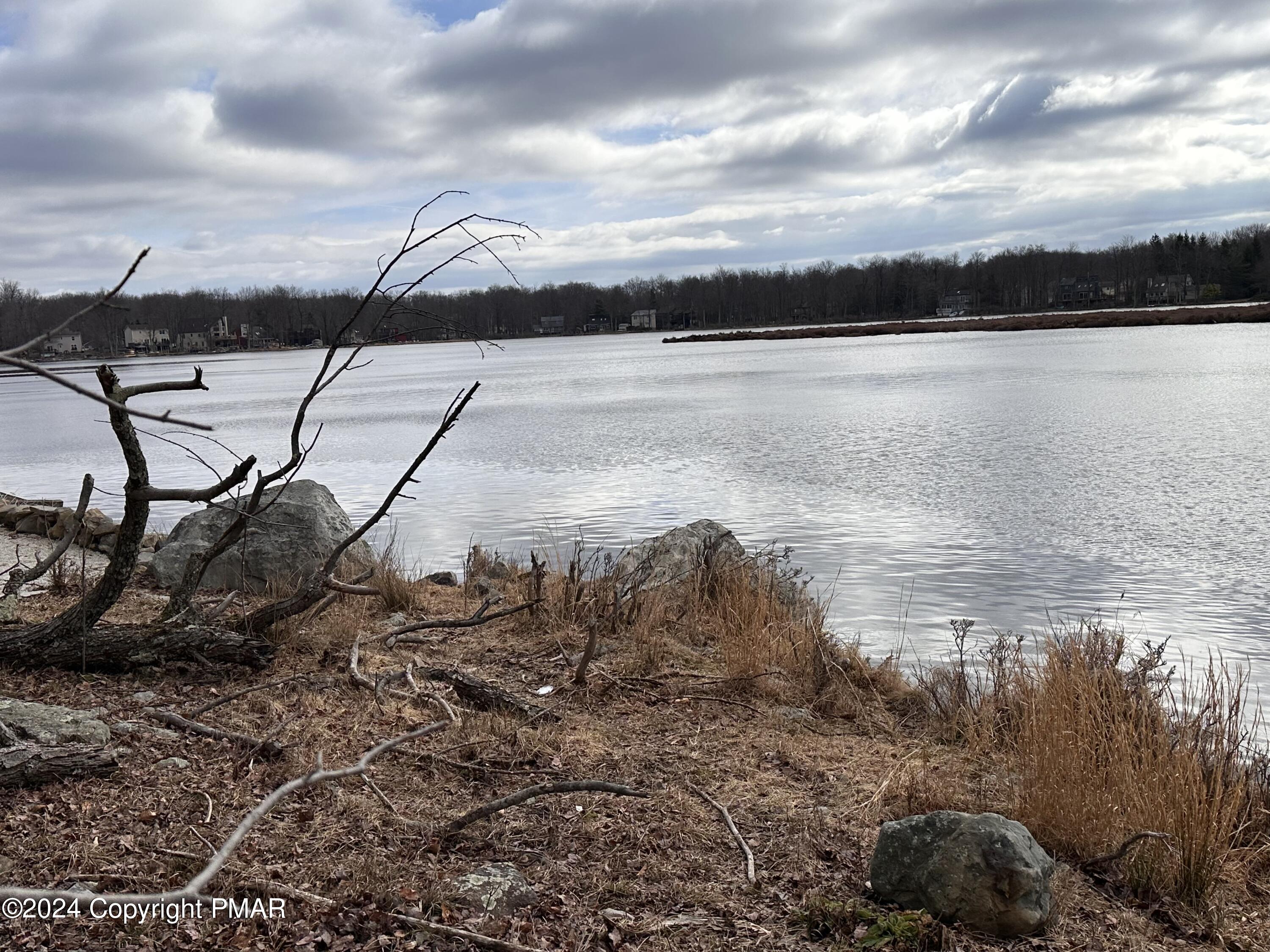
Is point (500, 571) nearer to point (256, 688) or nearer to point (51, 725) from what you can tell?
point (256, 688)

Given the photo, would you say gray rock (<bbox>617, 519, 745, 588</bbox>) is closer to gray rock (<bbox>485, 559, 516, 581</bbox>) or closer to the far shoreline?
gray rock (<bbox>485, 559, 516, 581</bbox>)

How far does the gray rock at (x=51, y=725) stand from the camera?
4.40 m

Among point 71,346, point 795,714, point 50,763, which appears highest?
point 71,346

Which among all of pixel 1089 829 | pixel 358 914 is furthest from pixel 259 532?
pixel 1089 829

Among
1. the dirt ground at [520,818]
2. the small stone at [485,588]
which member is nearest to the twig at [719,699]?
the dirt ground at [520,818]

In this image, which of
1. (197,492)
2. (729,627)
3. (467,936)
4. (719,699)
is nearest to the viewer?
(467,936)

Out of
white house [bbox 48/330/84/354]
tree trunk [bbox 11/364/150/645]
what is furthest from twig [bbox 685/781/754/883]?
white house [bbox 48/330/84/354]

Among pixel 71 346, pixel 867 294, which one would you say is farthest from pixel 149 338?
pixel 867 294

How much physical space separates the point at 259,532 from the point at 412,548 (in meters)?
4.00

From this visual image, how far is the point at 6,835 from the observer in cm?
373

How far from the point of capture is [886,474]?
58.2 ft

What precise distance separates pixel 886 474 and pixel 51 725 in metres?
15.1

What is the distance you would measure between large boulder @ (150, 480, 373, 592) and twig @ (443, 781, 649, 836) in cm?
511

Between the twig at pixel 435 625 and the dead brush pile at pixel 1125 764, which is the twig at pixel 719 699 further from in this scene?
the twig at pixel 435 625
